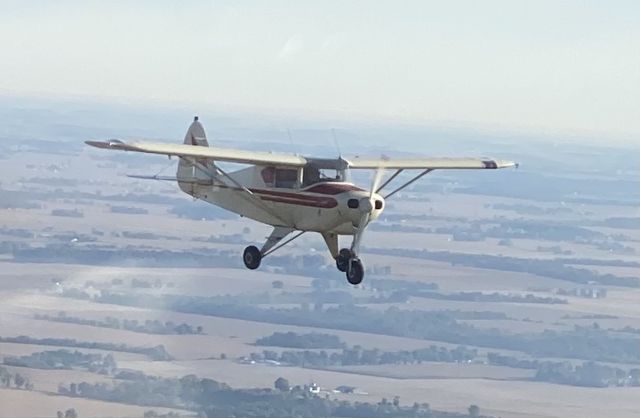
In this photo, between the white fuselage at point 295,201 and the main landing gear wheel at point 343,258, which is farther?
the main landing gear wheel at point 343,258

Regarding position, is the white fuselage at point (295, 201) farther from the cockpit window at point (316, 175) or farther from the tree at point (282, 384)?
the tree at point (282, 384)

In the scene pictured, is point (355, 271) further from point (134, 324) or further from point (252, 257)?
point (134, 324)

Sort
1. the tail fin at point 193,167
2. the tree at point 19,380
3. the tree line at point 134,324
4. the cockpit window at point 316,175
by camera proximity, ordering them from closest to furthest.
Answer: the cockpit window at point 316,175 → the tail fin at point 193,167 → the tree at point 19,380 → the tree line at point 134,324

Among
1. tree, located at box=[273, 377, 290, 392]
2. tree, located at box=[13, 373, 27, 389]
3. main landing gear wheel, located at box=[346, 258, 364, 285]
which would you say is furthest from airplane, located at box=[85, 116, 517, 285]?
tree, located at box=[273, 377, 290, 392]

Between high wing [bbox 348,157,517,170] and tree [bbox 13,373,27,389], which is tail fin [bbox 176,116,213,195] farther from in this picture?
tree [bbox 13,373,27,389]

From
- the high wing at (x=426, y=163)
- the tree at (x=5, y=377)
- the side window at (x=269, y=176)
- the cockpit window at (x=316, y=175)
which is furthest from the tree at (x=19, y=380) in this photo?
the cockpit window at (x=316, y=175)

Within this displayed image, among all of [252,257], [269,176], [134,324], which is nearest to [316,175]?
[269,176]
